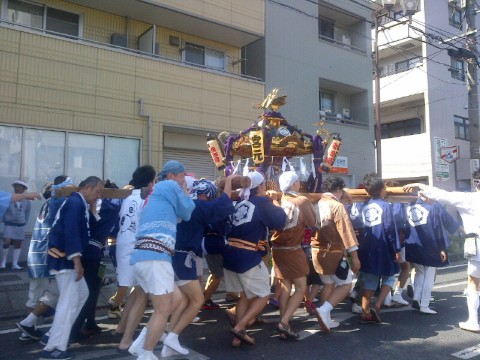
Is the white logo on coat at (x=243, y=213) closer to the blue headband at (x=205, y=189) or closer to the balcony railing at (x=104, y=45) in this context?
the blue headband at (x=205, y=189)

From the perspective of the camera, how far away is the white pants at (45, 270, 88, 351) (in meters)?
4.21

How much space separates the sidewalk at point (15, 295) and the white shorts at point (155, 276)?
3351 millimetres

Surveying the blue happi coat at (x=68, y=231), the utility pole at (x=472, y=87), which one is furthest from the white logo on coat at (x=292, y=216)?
the utility pole at (x=472, y=87)

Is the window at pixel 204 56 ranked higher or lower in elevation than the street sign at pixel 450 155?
higher

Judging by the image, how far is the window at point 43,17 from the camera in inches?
417

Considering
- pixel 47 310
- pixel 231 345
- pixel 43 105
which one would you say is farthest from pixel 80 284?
pixel 43 105

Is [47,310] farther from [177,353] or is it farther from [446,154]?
[446,154]

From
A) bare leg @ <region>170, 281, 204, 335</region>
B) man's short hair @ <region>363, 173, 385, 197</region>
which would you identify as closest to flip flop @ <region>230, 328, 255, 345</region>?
bare leg @ <region>170, 281, 204, 335</region>

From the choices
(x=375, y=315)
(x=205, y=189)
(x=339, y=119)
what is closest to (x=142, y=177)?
(x=205, y=189)

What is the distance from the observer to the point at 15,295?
6688 millimetres

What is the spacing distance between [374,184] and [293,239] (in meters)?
Result: 1.72

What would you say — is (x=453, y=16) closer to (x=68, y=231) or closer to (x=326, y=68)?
(x=326, y=68)

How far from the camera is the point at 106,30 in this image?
11883 millimetres

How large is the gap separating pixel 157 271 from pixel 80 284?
1250mm
